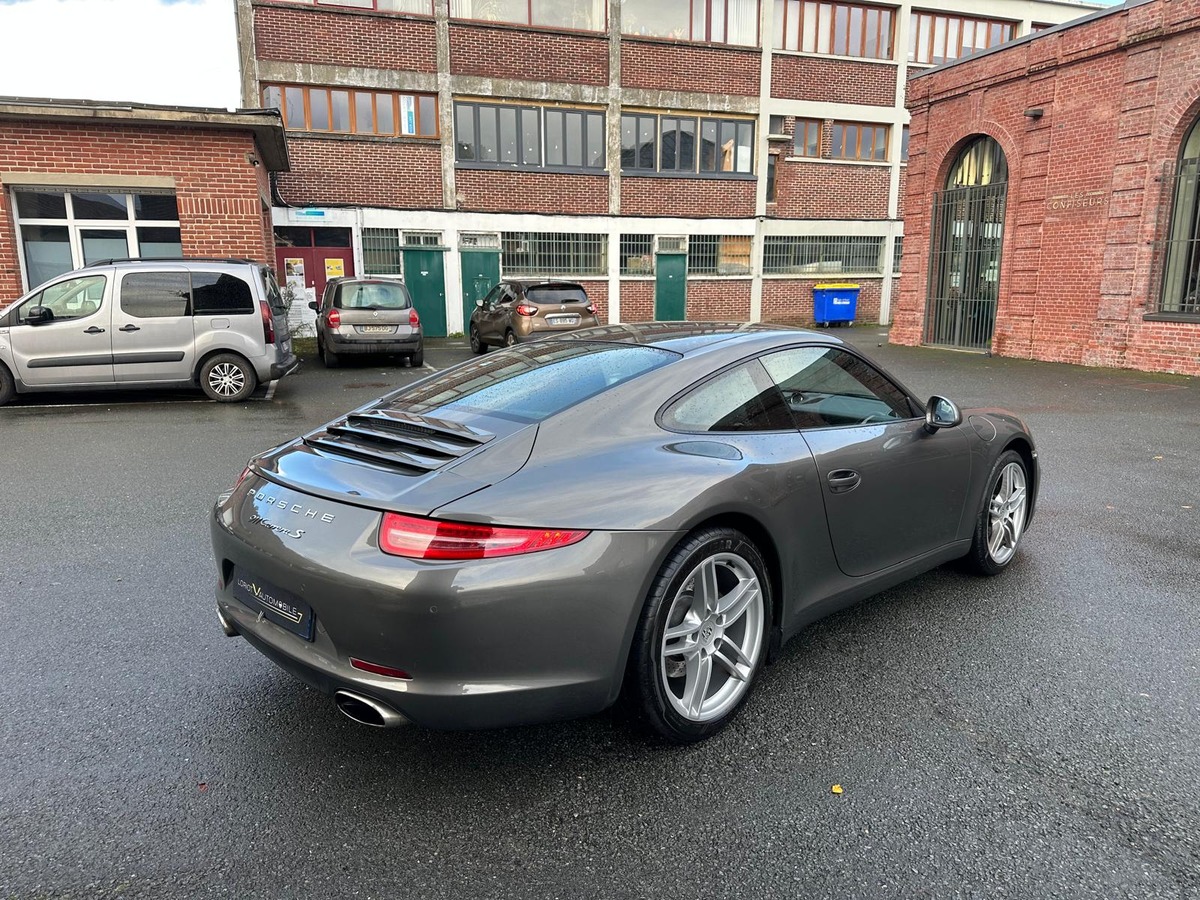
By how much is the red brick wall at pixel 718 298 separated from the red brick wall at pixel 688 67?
18.8 ft

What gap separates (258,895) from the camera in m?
2.10

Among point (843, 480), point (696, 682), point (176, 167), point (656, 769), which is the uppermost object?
point (176, 167)

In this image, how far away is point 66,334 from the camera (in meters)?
9.99

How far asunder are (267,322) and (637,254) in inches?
637

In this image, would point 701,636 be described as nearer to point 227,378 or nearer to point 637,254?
point 227,378

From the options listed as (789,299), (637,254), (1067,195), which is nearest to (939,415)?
(1067,195)

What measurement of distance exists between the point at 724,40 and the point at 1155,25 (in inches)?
554

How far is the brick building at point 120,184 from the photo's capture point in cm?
1365

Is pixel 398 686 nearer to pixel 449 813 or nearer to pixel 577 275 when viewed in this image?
pixel 449 813

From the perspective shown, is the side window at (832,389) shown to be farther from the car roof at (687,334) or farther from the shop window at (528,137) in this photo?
the shop window at (528,137)

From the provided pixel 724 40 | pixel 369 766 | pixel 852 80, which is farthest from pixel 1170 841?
pixel 852 80

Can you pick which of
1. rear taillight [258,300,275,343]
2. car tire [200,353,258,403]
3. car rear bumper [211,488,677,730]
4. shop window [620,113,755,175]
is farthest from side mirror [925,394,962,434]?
shop window [620,113,755,175]

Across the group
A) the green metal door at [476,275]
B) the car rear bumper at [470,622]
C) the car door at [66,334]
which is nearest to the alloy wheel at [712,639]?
the car rear bumper at [470,622]

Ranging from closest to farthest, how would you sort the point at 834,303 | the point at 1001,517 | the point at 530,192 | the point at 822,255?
the point at 1001,517
the point at 530,192
the point at 834,303
the point at 822,255
